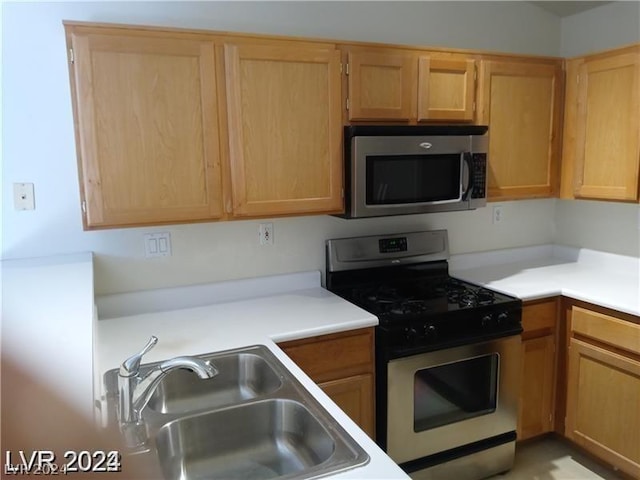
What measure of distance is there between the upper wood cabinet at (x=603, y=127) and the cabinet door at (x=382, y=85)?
0.96m

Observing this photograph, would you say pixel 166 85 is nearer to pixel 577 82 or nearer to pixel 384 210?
pixel 384 210

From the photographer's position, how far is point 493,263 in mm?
3062

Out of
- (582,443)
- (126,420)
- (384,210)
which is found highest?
(384,210)

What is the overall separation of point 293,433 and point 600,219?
2.38m

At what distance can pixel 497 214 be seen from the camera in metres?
3.05

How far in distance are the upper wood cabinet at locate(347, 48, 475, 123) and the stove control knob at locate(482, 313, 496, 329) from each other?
936 mm

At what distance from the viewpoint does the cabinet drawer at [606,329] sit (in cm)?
219

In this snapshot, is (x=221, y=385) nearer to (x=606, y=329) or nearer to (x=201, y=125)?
(x=201, y=125)

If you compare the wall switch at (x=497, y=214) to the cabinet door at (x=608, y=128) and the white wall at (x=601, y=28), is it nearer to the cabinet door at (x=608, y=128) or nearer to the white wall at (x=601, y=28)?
the cabinet door at (x=608, y=128)

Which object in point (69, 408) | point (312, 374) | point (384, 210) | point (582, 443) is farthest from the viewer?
point (582, 443)

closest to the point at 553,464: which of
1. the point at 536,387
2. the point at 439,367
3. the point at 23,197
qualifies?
the point at 536,387

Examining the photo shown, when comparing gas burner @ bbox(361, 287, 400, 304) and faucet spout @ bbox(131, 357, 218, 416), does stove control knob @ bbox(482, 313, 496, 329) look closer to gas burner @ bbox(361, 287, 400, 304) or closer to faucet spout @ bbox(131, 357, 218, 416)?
gas burner @ bbox(361, 287, 400, 304)

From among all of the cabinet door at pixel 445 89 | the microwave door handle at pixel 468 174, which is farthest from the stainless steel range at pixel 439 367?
the cabinet door at pixel 445 89

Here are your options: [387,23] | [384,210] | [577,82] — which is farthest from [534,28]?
[384,210]
